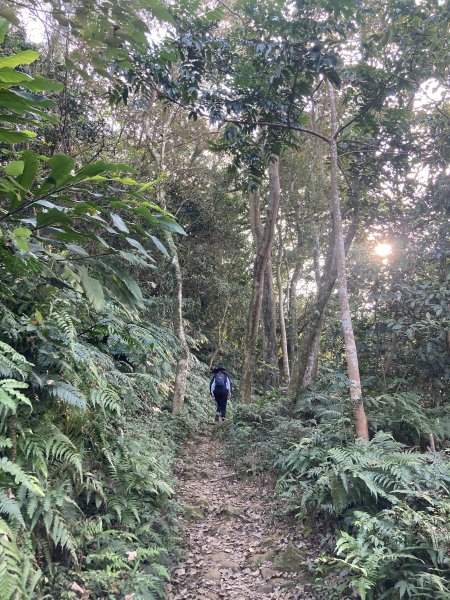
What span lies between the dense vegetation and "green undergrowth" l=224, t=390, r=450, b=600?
24 mm

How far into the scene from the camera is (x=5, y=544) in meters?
2.61

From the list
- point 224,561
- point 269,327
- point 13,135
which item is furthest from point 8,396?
point 269,327

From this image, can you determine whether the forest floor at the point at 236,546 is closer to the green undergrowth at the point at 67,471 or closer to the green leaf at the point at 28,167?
the green undergrowth at the point at 67,471

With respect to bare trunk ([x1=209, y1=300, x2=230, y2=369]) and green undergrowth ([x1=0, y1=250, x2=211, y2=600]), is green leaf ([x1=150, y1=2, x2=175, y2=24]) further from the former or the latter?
bare trunk ([x1=209, y1=300, x2=230, y2=369])

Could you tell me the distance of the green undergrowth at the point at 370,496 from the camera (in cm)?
327

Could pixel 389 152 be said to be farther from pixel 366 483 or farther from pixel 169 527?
pixel 169 527

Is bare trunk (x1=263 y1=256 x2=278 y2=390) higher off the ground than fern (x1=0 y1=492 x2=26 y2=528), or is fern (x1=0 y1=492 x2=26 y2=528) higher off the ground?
bare trunk (x1=263 y1=256 x2=278 y2=390)

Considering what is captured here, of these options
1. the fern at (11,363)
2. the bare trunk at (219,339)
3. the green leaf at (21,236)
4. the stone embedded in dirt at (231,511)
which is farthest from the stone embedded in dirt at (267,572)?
→ the bare trunk at (219,339)

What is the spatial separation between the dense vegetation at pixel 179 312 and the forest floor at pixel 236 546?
24 centimetres

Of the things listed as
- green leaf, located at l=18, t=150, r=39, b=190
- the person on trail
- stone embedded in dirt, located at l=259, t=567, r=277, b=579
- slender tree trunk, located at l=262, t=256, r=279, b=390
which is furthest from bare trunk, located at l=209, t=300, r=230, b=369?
green leaf, located at l=18, t=150, r=39, b=190

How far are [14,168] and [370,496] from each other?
423 centimetres

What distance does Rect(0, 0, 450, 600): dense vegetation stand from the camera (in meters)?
2.54

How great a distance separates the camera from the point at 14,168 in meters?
1.92

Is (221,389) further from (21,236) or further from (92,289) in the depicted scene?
(21,236)
